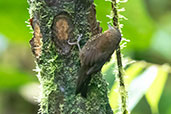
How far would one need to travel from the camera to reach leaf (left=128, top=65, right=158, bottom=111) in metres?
2.58

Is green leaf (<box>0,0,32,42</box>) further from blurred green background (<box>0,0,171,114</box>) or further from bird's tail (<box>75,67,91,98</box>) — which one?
bird's tail (<box>75,67,91,98</box>)

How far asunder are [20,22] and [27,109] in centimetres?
250

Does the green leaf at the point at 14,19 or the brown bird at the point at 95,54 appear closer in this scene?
the brown bird at the point at 95,54

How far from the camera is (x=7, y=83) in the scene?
187 inches

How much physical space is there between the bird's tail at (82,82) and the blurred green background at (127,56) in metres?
0.41

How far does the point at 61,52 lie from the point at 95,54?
23cm

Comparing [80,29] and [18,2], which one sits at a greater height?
[18,2]

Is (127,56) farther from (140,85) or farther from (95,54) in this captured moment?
(95,54)

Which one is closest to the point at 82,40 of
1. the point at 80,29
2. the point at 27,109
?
the point at 80,29

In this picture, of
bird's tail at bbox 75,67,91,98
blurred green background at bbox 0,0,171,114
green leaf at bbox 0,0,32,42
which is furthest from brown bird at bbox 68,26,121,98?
green leaf at bbox 0,0,32,42

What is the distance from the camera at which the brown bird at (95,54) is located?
6.65 feet

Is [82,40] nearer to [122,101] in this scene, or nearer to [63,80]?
[63,80]

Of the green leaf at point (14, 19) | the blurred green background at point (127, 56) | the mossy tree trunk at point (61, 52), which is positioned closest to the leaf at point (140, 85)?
the blurred green background at point (127, 56)

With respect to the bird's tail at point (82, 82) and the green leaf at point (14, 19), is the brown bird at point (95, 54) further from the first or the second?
the green leaf at point (14, 19)
